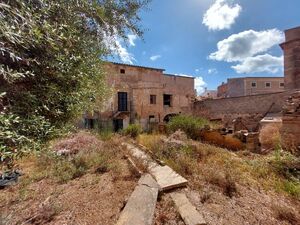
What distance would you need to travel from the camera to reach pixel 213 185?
358 centimetres

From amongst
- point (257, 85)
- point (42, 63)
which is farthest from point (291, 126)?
point (257, 85)

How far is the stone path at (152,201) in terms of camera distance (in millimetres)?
2480

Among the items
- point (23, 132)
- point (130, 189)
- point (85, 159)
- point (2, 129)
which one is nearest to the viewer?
point (2, 129)

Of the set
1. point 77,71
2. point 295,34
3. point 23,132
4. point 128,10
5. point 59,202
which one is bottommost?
point 59,202

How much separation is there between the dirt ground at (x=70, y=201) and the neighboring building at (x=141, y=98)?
1224cm

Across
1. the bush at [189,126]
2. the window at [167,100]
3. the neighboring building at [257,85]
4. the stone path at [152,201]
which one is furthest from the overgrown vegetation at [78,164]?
the neighboring building at [257,85]

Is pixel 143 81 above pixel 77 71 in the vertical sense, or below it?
above

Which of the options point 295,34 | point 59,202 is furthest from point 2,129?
point 295,34

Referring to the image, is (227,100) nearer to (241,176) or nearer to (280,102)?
(280,102)

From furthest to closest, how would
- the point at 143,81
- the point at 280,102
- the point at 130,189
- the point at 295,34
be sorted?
the point at 143,81, the point at 295,34, the point at 280,102, the point at 130,189

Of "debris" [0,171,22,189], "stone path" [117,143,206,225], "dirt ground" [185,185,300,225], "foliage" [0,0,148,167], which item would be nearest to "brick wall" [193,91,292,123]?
"dirt ground" [185,185,300,225]

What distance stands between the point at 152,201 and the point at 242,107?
45.9ft

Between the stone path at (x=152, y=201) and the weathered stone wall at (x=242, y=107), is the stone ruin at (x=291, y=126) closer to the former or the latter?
the stone path at (x=152, y=201)

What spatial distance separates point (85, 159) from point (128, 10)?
13.1 ft
